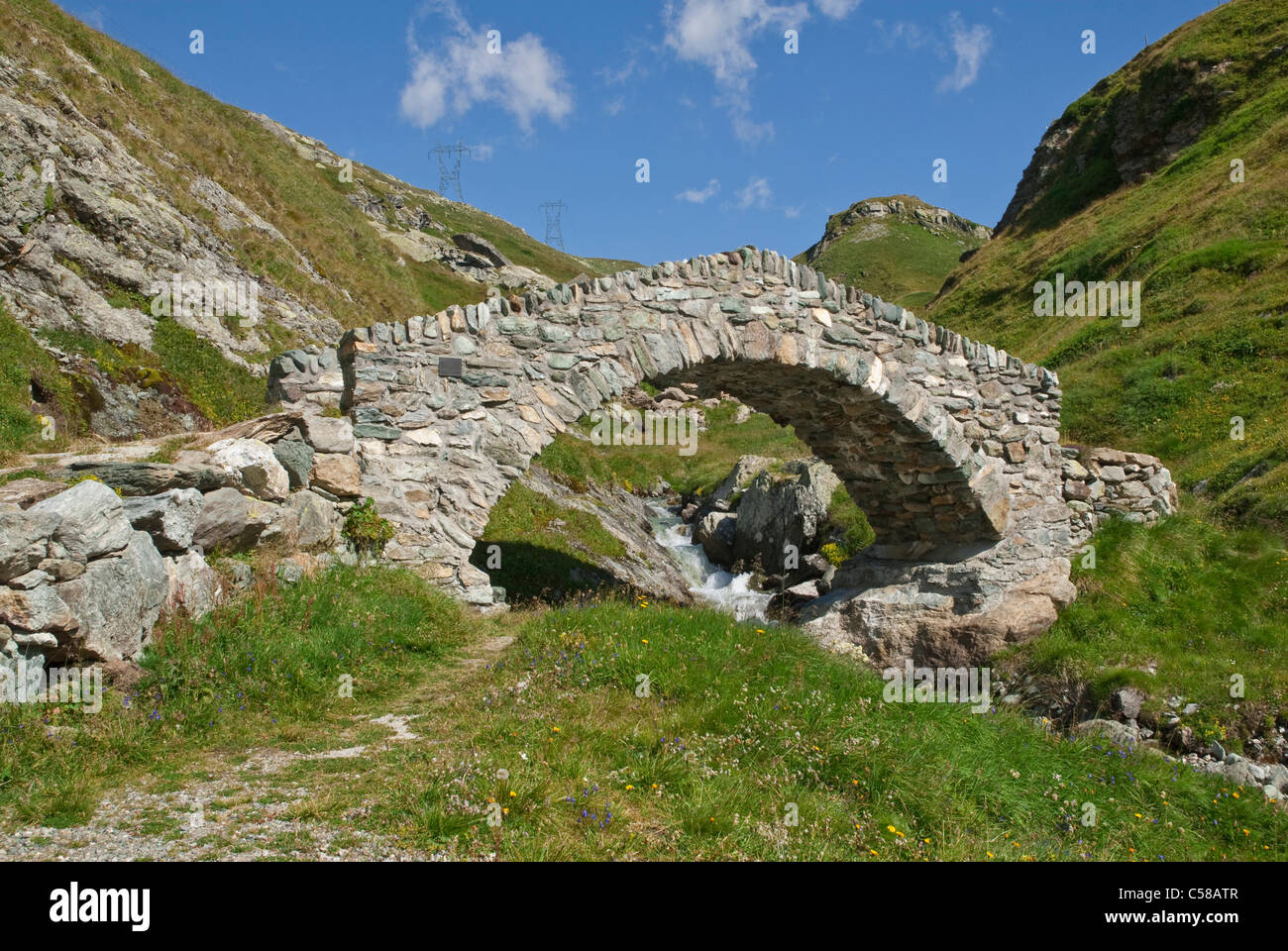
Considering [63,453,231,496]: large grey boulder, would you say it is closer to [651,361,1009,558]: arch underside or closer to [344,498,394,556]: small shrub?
[344,498,394,556]: small shrub

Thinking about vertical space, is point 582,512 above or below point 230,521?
below

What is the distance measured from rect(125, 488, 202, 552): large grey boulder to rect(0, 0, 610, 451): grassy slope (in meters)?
3.15

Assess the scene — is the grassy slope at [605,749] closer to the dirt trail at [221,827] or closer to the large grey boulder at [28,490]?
the dirt trail at [221,827]

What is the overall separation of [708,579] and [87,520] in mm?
13842

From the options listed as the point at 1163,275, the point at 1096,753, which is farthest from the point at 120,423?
the point at 1163,275

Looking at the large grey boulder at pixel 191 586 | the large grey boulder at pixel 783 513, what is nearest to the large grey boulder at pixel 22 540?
the large grey boulder at pixel 191 586

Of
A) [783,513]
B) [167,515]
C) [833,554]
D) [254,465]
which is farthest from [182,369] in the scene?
[833,554]

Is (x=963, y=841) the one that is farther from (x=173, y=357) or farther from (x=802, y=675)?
(x=173, y=357)

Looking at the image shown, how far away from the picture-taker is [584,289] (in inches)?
376

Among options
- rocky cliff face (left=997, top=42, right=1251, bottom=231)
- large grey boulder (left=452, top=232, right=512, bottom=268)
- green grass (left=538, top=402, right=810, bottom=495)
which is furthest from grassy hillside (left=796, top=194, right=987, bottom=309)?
green grass (left=538, top=402, right=810, bottom=495)

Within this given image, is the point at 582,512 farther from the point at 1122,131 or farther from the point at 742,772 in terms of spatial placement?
the point at 1122,131

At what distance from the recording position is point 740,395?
11.9 metres

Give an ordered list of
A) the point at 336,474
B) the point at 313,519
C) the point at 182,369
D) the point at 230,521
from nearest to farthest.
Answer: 1. the point at 230,521
2. the point at 313,519
3. the point at 336,474
4. the point at 182,369

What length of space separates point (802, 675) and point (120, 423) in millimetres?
A: 10430
